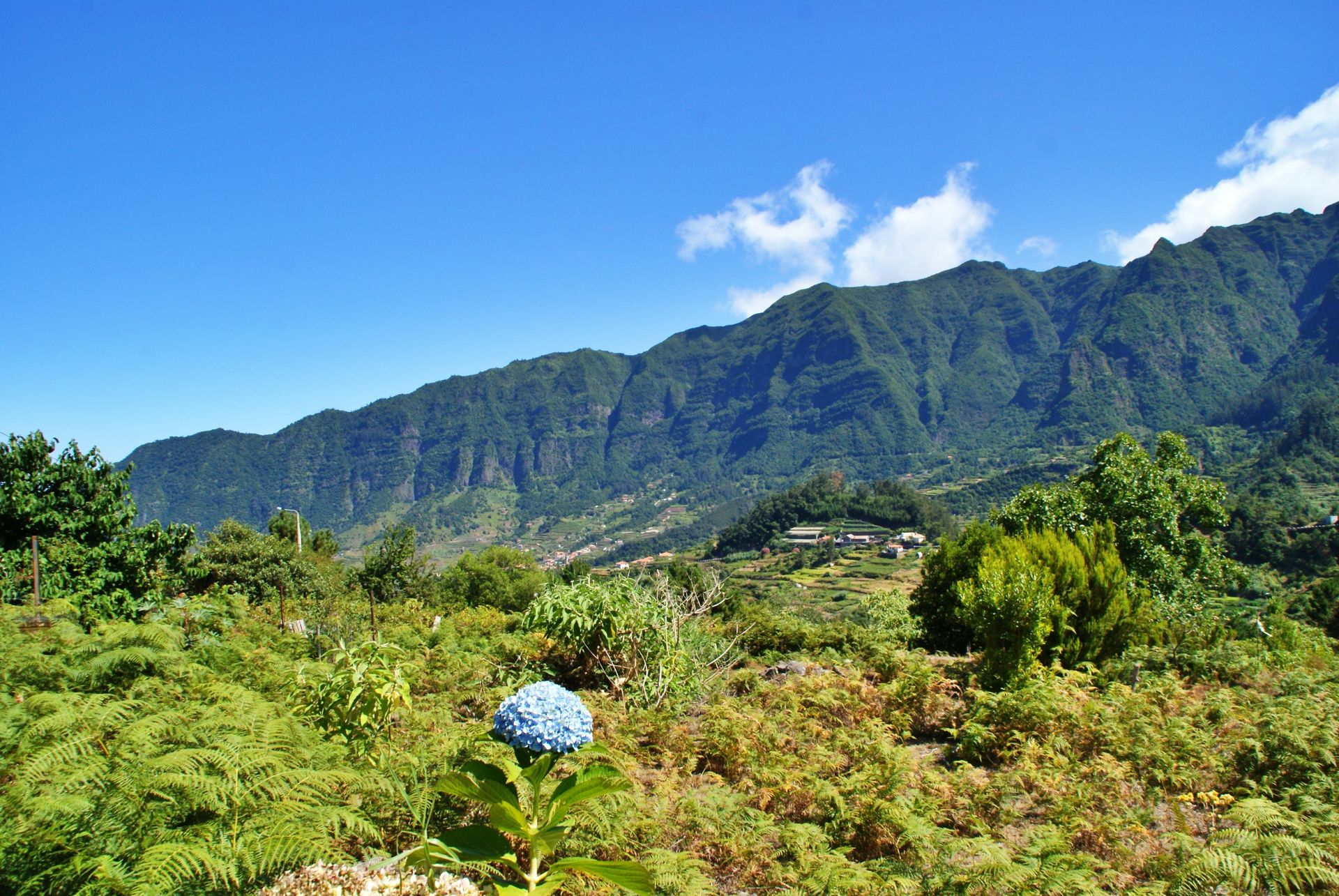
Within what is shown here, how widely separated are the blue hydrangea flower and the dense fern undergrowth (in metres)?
0.52

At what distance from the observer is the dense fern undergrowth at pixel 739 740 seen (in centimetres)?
277

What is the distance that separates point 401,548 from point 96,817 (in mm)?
19510

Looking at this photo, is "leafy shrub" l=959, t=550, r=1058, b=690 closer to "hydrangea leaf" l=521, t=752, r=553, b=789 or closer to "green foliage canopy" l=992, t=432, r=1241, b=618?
"green foliage canopy" l=992, t=432, r=1241, b=618

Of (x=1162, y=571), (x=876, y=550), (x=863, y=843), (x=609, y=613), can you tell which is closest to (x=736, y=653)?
(x=609, y=613)

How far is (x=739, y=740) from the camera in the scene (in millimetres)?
5992

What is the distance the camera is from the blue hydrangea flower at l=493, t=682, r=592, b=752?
3184 mm

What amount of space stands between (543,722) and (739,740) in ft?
10.9

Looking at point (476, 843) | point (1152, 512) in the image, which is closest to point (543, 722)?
point (476, 843)

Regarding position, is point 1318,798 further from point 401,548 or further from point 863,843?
point 401,548

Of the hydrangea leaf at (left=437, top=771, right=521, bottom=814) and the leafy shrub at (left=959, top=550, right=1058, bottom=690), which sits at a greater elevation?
the hydrangea leaf at (left=437, top=771, right=521, bottom=814)

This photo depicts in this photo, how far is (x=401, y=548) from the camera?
68.8ft

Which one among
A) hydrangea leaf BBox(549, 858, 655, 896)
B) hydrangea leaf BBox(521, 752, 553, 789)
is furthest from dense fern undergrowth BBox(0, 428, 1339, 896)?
hydrangea leaf BBox(549, 858, 655, 896)

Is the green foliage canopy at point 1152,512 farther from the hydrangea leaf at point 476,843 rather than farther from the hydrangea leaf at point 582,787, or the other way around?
the hydrangea leaf at point 476,843

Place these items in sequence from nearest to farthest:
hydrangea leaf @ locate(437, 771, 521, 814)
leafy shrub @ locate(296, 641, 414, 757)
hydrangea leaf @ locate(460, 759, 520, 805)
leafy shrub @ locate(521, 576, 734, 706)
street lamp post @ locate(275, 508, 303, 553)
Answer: hydrangea leaf @ locate(437, 771, 521, 814)
hydrangea leaf @ locate(460, 759, 520, 805)
leafy shrub @ locate(296, 641, 414, 757)
leafy shrub @ locate(521, 576, 734, 706)
street lamp post @ locate(275, 508, 303, 553)
